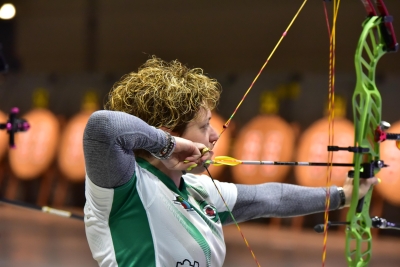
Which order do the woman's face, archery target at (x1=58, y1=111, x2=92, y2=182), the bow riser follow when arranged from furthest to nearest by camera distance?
archery target at (x1=58, y1=111, x2=92, y2=182)
the bow riser
the woman's face

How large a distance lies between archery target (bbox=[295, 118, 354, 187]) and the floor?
1.42 feet

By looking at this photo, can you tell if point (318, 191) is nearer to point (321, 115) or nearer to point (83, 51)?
point (321, 115)

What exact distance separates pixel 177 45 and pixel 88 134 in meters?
4.57

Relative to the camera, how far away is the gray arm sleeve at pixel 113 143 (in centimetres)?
133

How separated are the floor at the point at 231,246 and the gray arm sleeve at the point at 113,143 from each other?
2.33 metres

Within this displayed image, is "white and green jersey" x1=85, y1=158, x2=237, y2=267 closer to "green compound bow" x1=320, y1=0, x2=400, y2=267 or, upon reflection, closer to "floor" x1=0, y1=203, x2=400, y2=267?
"green compound bow" x1=320, y1=0, x2=400, y2=267

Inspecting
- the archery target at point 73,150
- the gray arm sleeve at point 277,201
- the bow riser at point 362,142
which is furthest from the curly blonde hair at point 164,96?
the archery target at point 73,150

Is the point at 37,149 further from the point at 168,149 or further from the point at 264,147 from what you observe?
the point at 168,149

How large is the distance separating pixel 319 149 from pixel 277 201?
361cm

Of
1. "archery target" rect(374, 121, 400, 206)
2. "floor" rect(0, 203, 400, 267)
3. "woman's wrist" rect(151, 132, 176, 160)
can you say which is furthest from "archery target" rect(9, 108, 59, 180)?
"woman's wrist" rect(151, 132, 176, 160)

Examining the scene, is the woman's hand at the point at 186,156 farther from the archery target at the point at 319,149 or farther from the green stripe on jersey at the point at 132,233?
the archery target at the point at 319,149

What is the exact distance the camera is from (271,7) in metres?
5.45

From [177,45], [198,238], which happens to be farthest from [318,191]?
[177,45]

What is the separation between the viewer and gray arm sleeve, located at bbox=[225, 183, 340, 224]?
1799mm
